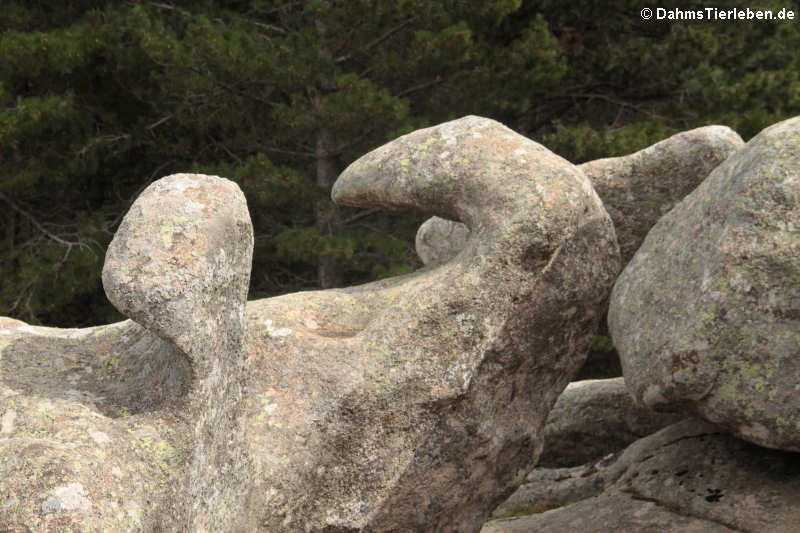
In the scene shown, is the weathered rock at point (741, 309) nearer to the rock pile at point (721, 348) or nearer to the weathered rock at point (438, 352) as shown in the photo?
the rock pile at point (721, 348)

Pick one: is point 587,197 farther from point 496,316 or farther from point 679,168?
point 679,168

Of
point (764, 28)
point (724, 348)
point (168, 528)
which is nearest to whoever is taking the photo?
point (168, 528)

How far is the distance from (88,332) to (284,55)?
30.1 feet

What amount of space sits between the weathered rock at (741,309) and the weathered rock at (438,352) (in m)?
0.66

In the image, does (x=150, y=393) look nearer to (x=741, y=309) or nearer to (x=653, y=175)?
(x=741, y=309)

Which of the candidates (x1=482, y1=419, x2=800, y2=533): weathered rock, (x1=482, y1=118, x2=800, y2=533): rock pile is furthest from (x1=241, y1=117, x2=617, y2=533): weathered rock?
(x1=482, y1=419, x2=800, y2=533): weathered rock

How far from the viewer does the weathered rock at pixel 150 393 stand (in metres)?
4.00

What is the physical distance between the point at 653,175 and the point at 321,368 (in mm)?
3552

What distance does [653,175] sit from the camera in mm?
7168

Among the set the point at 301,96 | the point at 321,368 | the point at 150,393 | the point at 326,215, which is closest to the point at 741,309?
the point at 321,368

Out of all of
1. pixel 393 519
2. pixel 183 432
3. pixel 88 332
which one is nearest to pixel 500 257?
pixel 393 519

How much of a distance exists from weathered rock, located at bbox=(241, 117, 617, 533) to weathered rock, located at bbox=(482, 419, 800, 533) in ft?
3.06

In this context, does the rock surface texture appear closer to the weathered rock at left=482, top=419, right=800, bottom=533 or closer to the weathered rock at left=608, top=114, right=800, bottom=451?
the weathered rock at left=608, top=114, right=800, bottom=451

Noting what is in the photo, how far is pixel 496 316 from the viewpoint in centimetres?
551
